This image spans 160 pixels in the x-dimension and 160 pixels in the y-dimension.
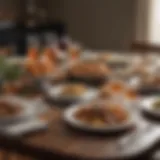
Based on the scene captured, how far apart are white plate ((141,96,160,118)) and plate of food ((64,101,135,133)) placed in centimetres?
9

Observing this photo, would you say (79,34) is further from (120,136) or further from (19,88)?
(120,136)

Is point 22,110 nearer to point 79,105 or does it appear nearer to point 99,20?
point 79,105

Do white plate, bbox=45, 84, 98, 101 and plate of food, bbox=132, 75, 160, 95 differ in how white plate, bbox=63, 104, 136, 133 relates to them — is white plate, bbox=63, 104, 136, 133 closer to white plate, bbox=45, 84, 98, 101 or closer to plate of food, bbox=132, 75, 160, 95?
white plate, bbox=45, 84, 98, 101

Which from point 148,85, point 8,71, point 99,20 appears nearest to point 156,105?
point 148,85

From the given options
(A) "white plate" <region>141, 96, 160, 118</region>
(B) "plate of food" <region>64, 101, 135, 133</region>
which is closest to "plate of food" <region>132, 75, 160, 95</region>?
(A) "white plate" <region>141, 96, 160, 118</region>

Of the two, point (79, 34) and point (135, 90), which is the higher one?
point (135, 90)

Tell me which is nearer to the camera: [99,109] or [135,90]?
[99,109]

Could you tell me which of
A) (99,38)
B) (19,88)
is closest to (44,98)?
(19,88)

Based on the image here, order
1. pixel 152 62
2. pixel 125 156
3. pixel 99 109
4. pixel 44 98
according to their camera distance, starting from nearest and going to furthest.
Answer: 1. pixel 125 156
2. pixel 99 109
3. pixel 44 98
4. pixel 152 62

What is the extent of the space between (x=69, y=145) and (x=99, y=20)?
349cm

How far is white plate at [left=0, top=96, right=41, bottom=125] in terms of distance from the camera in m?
1.50

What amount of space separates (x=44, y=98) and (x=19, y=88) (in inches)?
6.4

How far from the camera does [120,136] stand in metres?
1.43

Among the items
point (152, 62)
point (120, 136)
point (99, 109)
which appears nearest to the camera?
point (120, 136)
